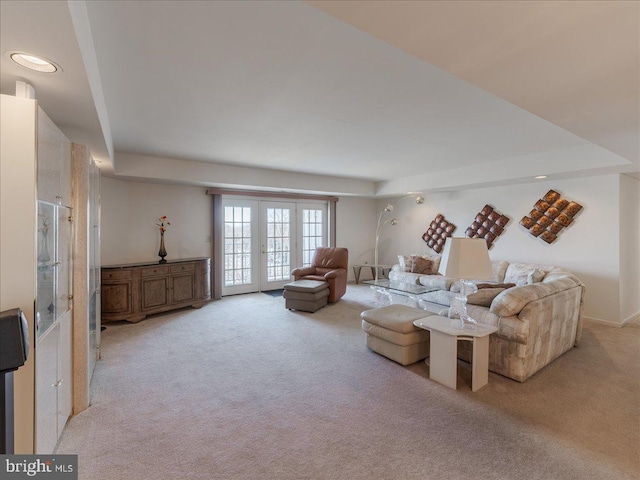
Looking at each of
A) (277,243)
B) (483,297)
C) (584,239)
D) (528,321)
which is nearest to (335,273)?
(277,243)

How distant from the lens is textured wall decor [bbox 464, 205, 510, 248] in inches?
218

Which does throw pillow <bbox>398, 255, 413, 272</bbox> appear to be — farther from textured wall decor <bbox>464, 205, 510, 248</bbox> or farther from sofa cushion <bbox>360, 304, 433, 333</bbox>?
sofa cushion <bbox>360, 304, 433, 333</bbox>

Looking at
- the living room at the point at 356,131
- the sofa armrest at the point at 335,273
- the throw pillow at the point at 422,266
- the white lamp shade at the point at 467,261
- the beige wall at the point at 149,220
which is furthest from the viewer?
the throw pillow at the point at 422,266

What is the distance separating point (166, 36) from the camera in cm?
175

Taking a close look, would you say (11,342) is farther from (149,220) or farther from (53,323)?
(149,220)

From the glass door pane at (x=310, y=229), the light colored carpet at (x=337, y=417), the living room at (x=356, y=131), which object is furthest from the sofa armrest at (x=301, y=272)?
the light colored carpet at (x=337, y=417)

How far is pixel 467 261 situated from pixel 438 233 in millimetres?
4301

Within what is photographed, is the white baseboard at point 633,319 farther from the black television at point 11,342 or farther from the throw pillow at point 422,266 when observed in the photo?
the black television at point 11,342

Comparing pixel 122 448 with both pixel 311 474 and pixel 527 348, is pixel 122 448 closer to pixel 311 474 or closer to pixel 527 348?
pixel 311 474

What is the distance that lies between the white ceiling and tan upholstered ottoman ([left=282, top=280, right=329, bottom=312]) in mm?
2233

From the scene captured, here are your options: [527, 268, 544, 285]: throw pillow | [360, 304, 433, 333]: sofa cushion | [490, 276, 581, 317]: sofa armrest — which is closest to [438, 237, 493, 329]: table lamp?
[490, 276, 581, 317]: sofa armrest

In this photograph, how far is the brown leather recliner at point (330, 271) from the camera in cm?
549

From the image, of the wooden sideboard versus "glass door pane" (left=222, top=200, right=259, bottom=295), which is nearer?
the wooden sideboard

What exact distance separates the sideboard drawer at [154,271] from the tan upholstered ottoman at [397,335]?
330 centimetres
